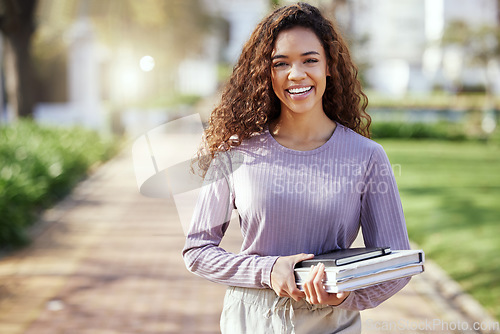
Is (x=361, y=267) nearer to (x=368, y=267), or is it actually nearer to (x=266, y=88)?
(x=368, y=267)

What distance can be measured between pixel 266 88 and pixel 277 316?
26.5 inches

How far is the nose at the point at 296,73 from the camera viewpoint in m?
1.90

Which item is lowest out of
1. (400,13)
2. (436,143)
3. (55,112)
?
(436,143)

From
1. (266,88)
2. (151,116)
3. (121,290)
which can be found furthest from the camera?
(151,116)

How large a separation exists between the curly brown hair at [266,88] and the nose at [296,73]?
0.09 m

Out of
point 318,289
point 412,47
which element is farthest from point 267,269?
point 412,47

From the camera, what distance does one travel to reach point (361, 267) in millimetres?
1668

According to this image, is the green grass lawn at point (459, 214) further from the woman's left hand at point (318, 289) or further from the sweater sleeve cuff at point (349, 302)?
the woman's left hand at point (318, 289)

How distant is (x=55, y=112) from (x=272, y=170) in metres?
24.1

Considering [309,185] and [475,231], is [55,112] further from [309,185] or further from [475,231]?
[309,185]

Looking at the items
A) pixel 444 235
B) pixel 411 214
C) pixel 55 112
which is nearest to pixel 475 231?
pixel 444 235

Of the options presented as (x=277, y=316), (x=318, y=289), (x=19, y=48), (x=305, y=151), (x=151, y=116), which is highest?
(x=19, y=48)

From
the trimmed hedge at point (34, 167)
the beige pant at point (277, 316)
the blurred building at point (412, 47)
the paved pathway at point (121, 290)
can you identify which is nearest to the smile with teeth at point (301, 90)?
the beige pant at point (277, 316)

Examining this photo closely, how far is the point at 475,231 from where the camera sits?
8.02m
